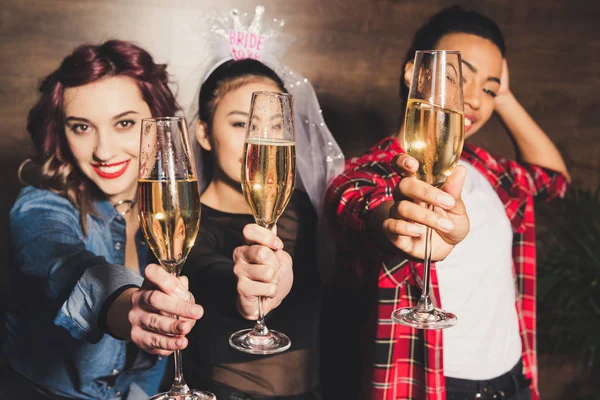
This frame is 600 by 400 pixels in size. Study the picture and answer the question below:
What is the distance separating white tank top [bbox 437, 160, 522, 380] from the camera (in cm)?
177

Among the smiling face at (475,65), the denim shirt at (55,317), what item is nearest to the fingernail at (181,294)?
the denim shirt at (55,317)

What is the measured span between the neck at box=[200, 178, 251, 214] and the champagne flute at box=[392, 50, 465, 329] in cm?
77

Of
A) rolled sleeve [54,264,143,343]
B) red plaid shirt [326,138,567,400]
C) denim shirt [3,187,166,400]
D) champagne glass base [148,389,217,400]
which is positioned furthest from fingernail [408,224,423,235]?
denim shirt [3,187,166,400]

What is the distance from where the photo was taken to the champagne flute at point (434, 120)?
109 cm

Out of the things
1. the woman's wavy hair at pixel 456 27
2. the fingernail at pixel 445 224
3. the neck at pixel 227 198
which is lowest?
the fingernail at pixel 445 224

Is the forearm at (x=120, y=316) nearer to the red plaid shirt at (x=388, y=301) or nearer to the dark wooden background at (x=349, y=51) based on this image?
the red plaid shirt at (x=388, y=301)

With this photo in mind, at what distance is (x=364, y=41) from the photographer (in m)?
2.10

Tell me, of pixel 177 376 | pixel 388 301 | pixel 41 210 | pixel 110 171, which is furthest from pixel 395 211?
pixel 41 210

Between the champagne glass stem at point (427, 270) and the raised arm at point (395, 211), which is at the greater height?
the raised arm at point (395, 211)

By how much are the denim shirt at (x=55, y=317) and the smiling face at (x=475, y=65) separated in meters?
0.97

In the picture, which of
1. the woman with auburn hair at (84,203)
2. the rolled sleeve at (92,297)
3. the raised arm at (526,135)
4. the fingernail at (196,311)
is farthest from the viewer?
the raised arm at (526,135)

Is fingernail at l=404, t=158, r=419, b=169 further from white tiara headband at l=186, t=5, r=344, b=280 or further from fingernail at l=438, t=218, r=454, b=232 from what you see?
white tiara headband at l=186, t=5, r=344, b=280

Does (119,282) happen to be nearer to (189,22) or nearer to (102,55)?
(102,55)

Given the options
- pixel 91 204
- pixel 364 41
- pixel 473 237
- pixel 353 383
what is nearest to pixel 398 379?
pixel 353 383
